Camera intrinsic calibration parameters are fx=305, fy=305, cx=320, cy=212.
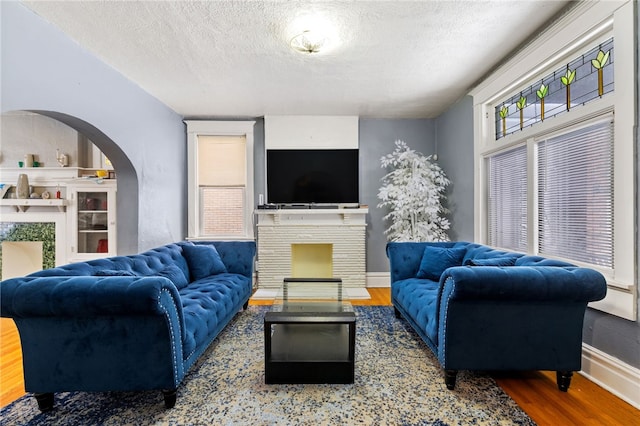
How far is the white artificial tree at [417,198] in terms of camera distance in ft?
13.7

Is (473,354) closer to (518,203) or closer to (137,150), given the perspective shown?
(518,203)

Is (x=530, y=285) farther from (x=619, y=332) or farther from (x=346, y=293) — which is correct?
(x=346, y=293)

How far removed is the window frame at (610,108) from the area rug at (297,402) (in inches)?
42.5

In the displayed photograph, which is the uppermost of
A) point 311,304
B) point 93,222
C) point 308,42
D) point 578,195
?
point 308,42

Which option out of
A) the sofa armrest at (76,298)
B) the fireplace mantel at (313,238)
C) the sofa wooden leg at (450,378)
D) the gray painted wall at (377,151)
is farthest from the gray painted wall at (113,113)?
the sofa wooden leg at (450,378)

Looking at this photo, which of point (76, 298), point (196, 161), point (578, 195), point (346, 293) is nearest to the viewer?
point (76, 298)

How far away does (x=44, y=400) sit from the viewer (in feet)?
5.92

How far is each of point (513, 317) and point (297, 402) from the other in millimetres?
1423

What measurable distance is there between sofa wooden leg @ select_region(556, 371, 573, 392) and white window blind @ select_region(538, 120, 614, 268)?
806 millimetres

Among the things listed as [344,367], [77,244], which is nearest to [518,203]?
[344,367]

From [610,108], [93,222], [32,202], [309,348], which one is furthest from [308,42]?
[32,202]

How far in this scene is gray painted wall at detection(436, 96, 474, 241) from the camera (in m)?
3.87

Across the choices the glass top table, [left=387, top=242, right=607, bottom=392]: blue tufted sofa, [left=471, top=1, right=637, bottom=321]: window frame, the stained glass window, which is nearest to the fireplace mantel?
the glass top table

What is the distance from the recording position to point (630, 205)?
1.87 m
